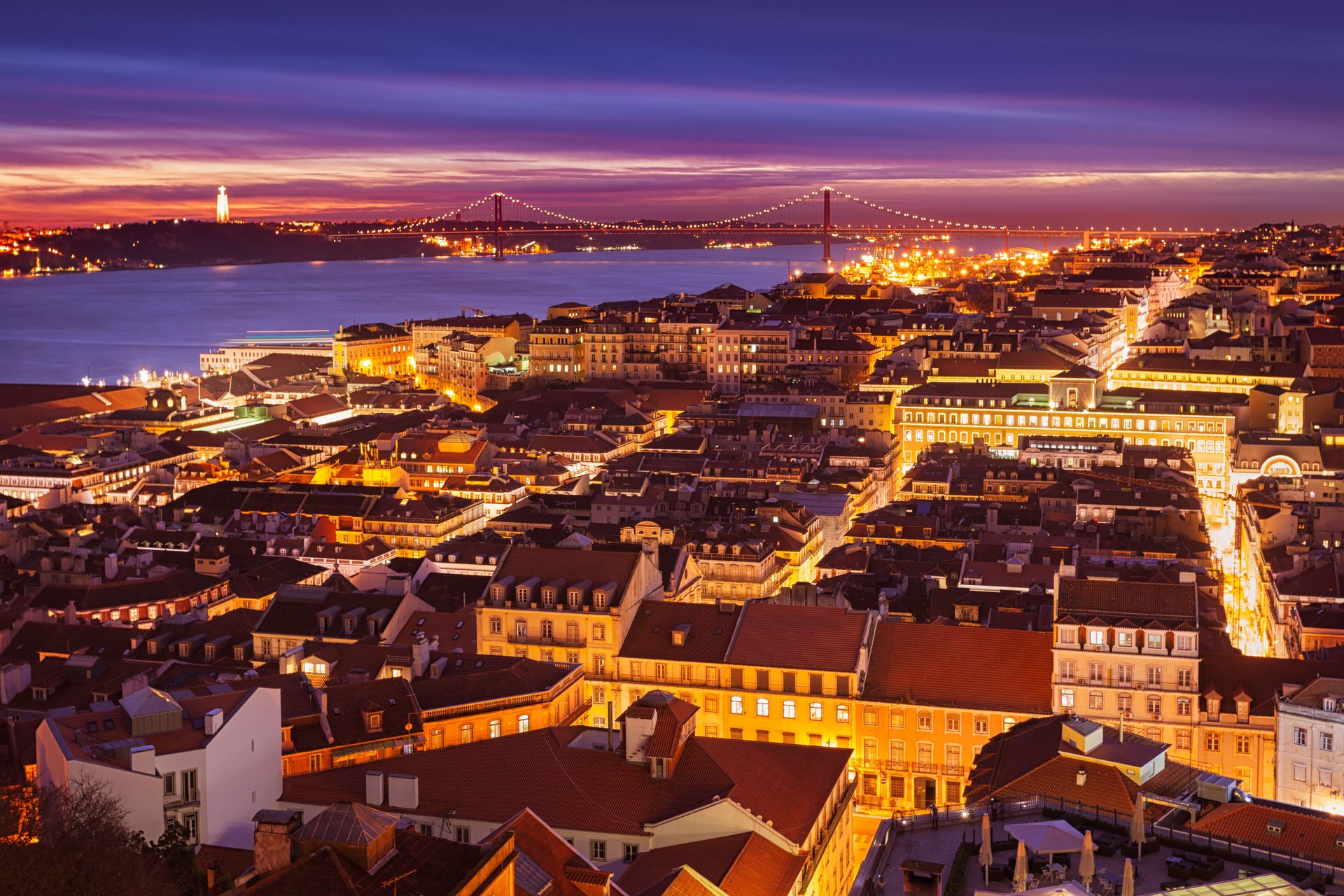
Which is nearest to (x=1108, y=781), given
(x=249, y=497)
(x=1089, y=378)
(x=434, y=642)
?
(x=434, y=642)

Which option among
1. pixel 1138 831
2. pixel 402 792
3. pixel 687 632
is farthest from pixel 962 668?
pixel 402 792

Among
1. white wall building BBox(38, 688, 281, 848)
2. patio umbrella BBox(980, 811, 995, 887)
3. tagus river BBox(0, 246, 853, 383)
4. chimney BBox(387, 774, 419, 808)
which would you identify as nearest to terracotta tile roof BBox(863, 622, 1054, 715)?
chimney BBox(387, 774, 419, 808)

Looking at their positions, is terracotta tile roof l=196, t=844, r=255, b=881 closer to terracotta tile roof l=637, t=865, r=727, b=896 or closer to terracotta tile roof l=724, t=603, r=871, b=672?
terracotta tile roof l=637, t=865, r=727, b=896

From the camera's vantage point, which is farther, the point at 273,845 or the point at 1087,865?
the point at 1087,865

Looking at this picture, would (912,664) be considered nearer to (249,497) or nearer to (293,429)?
(249,497)

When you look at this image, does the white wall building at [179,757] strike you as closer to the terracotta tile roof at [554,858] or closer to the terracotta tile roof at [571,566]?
the terracotta tile roof at [554,858]

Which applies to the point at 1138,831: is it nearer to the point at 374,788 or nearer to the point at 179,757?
the point at 374,788
